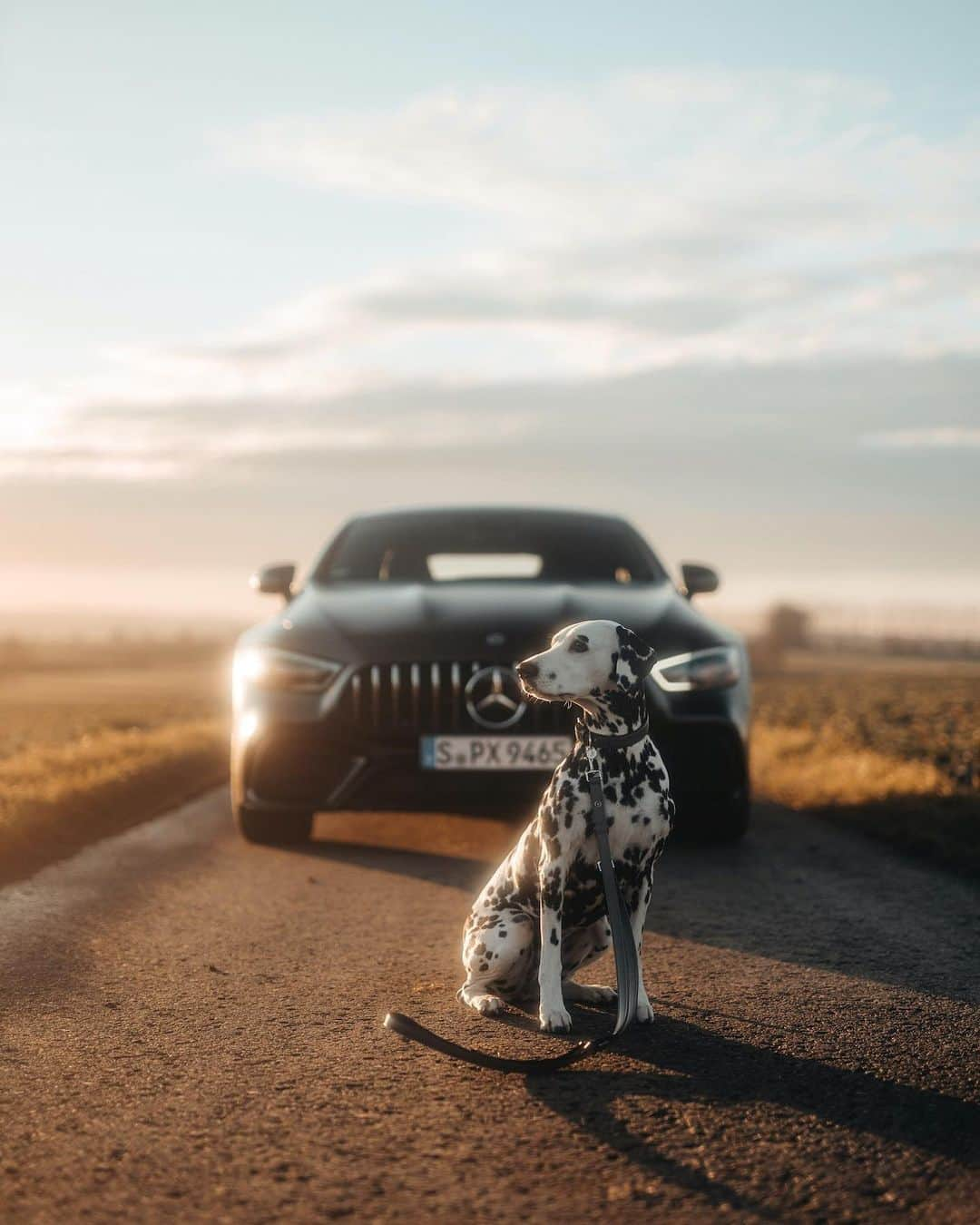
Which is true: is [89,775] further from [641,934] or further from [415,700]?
[641,934]

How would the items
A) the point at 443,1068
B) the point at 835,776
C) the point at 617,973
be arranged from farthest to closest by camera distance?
the point at 835,776 < the point at 617,973 < the point at 443,1068

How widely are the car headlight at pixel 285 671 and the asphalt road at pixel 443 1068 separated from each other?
3.25 feet

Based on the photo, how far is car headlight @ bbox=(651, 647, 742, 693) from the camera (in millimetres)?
6668

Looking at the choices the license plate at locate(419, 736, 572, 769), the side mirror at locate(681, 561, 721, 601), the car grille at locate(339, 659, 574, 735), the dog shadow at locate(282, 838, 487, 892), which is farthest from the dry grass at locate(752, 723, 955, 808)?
the car grille at locate(339, 659, 574, 735)

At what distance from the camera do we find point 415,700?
6.64 meters

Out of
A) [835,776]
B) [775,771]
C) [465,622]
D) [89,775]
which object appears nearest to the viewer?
[465,622]

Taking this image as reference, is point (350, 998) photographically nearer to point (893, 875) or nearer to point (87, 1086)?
point (87, 1086)

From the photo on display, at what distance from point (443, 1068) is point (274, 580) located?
4803 millimetres

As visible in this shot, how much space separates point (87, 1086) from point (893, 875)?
4330mm

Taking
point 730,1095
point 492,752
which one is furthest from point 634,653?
point 492,752

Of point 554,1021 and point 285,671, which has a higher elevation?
point 285,671

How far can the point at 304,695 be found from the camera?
6.73 m

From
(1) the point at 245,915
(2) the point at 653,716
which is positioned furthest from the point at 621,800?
(2) the point at 653,716

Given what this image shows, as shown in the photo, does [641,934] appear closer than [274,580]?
Yes
